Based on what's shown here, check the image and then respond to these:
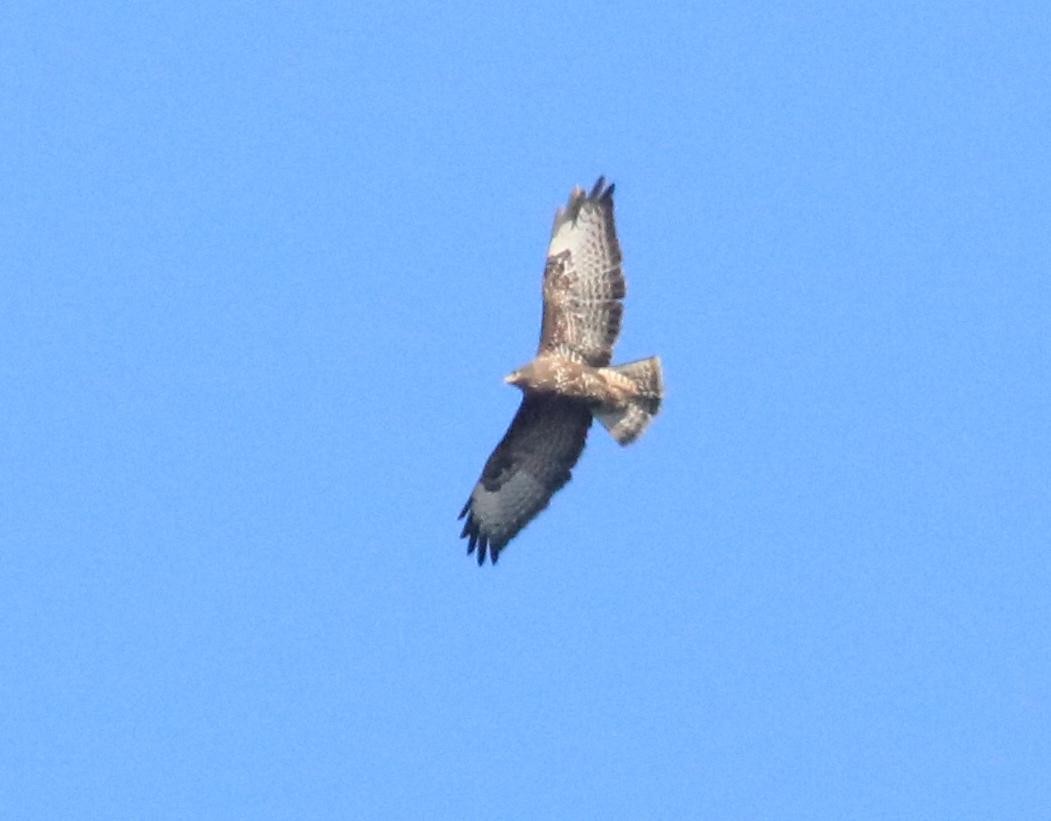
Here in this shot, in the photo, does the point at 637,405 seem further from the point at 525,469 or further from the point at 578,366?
the point at 525,469

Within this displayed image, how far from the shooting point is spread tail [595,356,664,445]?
20656 mm

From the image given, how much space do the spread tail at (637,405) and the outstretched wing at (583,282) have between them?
0.27 metres

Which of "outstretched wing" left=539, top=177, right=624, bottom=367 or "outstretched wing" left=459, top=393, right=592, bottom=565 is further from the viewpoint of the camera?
"outstretched wing" left=459, top=393, right=592, bottom=565

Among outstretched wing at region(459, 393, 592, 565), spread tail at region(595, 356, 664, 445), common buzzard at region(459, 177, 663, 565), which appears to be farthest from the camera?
outstretched wing at region(459, 393, 592, 565)

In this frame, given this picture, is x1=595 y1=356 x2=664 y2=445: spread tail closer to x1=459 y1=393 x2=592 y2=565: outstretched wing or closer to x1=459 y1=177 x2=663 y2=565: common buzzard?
x1=459 y1=177 x2=663 y2=565: common buzzard

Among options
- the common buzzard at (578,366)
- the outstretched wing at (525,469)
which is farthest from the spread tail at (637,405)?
the outstretched wing at (525,469)

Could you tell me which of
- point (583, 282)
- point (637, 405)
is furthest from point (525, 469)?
point (583, 282)

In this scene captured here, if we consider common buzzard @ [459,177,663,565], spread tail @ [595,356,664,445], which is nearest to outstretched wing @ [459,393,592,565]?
common buzzard @ [459,177,663,565]

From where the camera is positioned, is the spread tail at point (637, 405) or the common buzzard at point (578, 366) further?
the spread tail at point (637, 405)

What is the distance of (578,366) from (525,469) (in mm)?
1210

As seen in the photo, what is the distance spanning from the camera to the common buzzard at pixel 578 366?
67.4 ft

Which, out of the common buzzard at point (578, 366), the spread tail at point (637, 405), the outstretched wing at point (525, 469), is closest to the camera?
the common buzzard at point (578, 366)

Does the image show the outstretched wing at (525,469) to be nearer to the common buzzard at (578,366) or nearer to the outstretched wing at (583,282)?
the common buzzard at (578,366)

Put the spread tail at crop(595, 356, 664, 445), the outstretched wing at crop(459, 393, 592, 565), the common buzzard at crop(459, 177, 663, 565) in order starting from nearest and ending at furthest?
the common buzzard at crop(459, 177, 663, 565) < the spread tail at crop(595, 356, 664, 445) < the outstretched wing at crop(459, 393, 592, 565)
